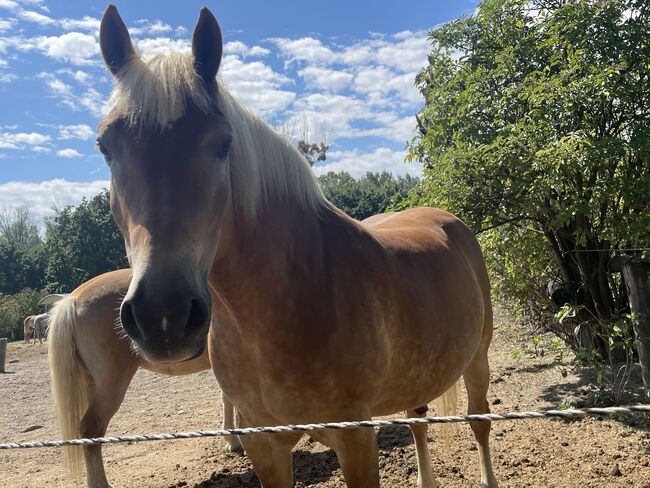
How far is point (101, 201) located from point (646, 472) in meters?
34.2

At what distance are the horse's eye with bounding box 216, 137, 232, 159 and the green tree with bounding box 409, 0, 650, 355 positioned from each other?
2814 mm

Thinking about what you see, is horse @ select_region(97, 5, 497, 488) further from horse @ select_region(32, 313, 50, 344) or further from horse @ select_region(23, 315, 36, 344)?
horse @ select_region(23, 315, 36, 344)

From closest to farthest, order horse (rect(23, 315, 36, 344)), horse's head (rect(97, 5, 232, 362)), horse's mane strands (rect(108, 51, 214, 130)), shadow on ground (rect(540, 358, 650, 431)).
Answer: horse's head (rect(97, 5, 232, 362)) < horse's mane strands (rect(108, 51, 214, 130)) < shadow on ground (rect(540, 358, 650, 431)) < horse (rect(23, 315, 36, 344))

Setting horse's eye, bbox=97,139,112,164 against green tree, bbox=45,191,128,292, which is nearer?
horse's eye, bbox=97,139,112,164

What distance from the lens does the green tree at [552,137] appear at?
12.7ft

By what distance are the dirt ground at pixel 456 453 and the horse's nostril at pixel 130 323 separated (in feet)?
8.94

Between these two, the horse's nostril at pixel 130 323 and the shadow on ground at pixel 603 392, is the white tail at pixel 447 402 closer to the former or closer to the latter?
the shadow on ground at pixel 603 392

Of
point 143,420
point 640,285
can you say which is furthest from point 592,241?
point 143,420

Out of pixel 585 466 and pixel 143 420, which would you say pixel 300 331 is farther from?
pixel 143 420

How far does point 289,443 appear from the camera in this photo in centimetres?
219

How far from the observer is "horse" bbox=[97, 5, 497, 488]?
4.53ft

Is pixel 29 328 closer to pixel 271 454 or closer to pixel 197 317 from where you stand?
pixel 271 454

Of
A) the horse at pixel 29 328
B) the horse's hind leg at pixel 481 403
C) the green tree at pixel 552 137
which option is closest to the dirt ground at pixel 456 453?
the horse's hind leg at pixel 481 403

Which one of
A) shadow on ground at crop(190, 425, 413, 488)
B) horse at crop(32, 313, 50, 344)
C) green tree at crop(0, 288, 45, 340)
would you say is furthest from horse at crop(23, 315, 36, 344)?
shadow on ground at crop(190, 425, 413, 488)
